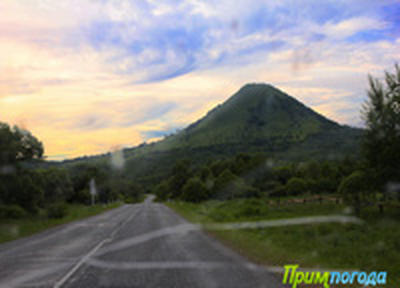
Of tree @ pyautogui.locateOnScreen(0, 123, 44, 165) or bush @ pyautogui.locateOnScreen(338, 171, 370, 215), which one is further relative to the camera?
tree @ pyautogui.locateOnScreen(0, 123, 44, 165)

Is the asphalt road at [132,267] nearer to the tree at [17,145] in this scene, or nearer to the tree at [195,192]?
the tree at [17,145]

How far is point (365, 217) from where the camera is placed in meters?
28.1

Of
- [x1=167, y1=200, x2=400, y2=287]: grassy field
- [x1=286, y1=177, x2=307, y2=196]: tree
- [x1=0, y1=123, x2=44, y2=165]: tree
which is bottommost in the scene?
[x1=286, y1=177, x2=307, y2=196]: tree

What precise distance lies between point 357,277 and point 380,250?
3462mm

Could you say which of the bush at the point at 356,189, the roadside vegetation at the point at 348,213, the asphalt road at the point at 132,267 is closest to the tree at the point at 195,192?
the roadside vegetation at the point at 348,213

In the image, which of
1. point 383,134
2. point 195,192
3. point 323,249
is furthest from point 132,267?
point 195,192

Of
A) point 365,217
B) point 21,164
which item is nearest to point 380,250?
point 365,217

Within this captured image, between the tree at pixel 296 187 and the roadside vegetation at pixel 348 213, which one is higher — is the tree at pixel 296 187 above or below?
below

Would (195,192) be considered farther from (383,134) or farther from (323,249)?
(323,249)

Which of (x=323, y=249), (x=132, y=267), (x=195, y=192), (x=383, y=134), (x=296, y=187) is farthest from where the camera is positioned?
(x=296, y=187)

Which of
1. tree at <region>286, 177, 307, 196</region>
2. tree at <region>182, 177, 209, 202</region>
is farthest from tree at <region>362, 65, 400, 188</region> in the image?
tree at <region>286, 177, 307, 196</region>

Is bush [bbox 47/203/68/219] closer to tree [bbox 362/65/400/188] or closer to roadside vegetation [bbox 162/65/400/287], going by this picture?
roadside vegetation [bbox 162/65/400/287]

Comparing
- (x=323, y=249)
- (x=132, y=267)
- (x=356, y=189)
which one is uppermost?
(x=132, y=267)

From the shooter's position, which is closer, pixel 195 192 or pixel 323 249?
pixel 323 249
